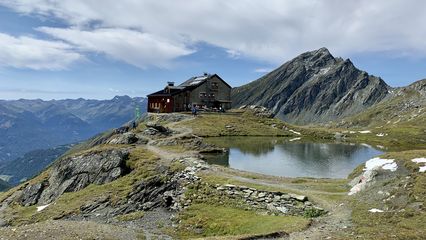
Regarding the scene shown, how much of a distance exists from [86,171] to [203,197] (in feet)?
100

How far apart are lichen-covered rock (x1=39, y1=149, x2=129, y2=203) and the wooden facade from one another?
220ft

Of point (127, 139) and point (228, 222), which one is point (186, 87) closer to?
point (127, 139)

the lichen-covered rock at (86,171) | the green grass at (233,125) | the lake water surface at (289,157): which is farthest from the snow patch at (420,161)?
the green grass at (233,125)

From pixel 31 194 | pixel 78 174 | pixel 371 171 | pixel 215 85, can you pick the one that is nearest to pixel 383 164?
pixel 371 171

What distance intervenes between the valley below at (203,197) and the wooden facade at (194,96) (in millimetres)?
50776

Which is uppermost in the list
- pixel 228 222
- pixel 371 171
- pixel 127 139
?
pixel 371 171

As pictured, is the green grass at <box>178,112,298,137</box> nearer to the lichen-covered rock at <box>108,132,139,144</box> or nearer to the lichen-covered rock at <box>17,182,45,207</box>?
the lichen-covered rock at <box>108,132,139,144</box>

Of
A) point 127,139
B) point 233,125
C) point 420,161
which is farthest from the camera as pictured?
point 233,125

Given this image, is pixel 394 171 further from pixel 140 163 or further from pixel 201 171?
pixel 140 163

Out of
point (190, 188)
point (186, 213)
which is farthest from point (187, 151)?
point (186, 213)

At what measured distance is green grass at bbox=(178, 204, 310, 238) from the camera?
37.1m

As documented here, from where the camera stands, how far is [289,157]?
7806 cm

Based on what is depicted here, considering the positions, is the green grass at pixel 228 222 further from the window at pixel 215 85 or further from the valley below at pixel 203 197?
the window at pixel 215 85

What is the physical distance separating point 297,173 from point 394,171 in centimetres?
2009
